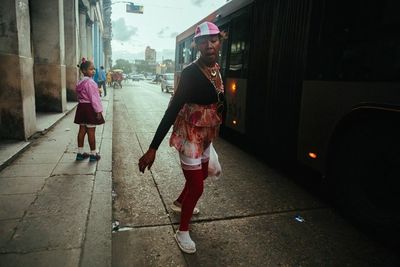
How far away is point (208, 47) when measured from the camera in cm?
272

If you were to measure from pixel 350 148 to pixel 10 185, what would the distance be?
413 centimetres

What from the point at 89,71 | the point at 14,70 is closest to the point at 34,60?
the point at 14,70

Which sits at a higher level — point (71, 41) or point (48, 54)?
point (71, 41)

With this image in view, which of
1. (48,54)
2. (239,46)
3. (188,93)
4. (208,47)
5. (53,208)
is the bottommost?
(53,208)

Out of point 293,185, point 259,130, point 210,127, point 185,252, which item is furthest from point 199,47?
point 259,130

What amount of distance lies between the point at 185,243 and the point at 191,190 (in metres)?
0.52

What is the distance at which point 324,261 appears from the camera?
2.89 meters

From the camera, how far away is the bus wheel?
125 inches

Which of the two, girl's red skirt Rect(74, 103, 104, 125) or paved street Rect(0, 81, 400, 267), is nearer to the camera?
paved street Rect(0, 81, 400, 267)

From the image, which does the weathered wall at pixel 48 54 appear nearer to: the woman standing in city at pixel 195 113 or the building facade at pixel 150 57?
the woman standing in city at pixel 195 113

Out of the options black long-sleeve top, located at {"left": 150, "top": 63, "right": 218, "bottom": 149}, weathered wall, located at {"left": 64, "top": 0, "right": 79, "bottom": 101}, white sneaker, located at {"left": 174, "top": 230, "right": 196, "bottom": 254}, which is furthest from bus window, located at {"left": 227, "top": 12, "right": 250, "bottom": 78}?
weathered wall, located at {"left": 64, "top": 0, "right": 79, "bottom": 101}

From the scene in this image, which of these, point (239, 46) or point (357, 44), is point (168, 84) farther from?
point (357, 44)

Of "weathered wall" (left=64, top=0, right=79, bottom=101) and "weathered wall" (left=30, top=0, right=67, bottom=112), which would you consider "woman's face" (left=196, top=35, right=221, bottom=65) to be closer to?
"weathered wall" (left=30, top=0, right=67, bottom=112)

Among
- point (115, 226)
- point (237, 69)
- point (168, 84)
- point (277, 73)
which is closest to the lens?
point (115, 226)
